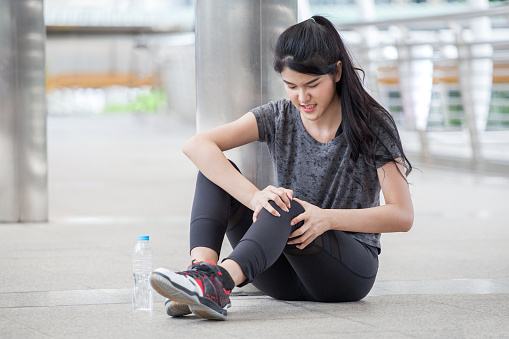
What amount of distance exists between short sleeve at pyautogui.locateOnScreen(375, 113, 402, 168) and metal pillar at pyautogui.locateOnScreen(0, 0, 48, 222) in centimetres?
341

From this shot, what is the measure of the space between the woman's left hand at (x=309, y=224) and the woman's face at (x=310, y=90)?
0.99 ft

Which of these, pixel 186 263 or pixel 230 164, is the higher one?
pixel 230 164

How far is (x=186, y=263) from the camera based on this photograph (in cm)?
397

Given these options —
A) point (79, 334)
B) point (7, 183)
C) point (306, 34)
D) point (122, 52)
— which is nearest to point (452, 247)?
point (306, 34)

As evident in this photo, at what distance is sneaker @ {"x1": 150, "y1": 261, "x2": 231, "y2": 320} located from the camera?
240 centimetres

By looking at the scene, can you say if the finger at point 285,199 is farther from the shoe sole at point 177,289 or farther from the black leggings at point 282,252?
the shoe sole at point 177,289

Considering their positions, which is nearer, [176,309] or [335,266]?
[176,309]

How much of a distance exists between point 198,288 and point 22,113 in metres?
3.60

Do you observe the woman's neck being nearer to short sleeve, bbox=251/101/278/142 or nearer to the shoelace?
short sleeve, bbox=251/101/278/142

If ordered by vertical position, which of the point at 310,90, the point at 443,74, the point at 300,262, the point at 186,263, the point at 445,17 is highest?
the point at 445,17

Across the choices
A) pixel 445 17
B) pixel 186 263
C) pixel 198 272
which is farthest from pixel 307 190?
pixel 445 17

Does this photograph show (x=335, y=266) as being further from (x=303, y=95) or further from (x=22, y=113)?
(x=22, y=113)

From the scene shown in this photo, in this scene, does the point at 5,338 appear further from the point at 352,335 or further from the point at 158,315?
the point at 352,335

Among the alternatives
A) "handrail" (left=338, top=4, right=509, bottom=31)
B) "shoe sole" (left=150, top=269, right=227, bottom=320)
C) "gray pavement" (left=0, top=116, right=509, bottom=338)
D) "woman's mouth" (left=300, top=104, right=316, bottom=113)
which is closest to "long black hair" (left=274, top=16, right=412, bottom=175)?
"woman's mouth" (left=300, top=104, right=316, bottom=113)
